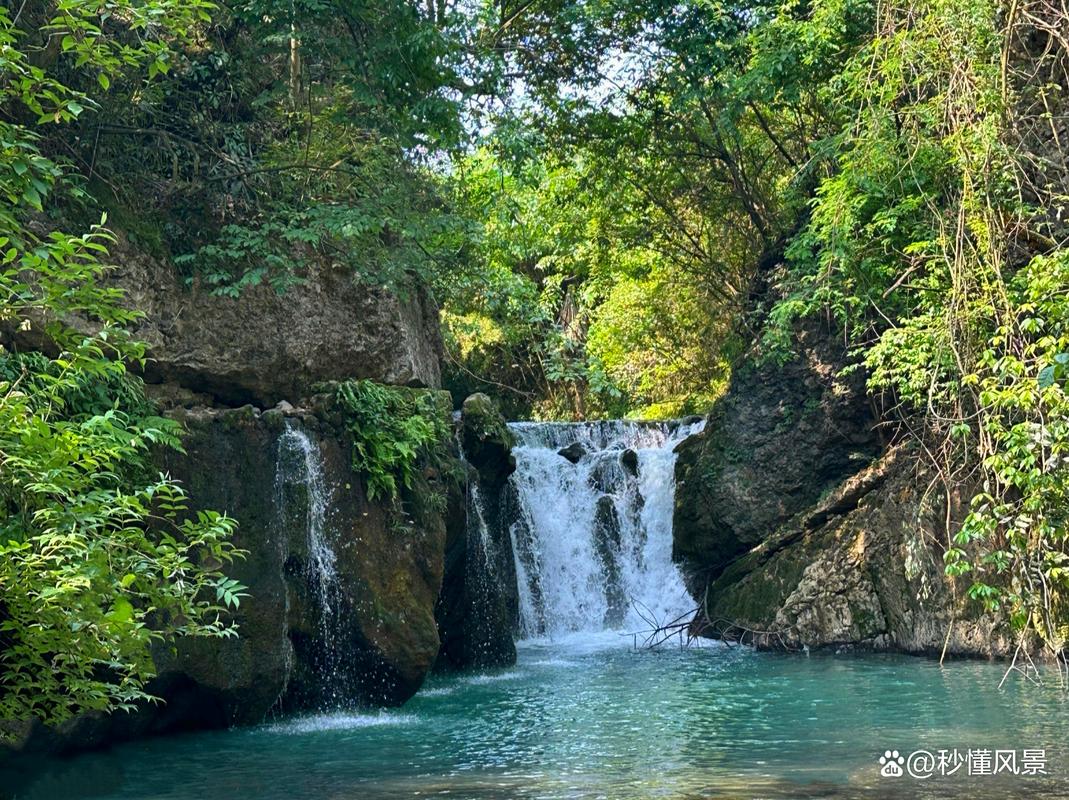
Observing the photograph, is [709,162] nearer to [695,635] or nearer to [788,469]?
[788,469]

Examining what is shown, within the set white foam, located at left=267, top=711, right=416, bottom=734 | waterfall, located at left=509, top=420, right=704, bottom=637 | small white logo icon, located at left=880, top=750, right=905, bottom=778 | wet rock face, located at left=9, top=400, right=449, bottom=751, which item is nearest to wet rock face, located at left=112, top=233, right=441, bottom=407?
wet rock face, located at left=9, top=400, right=449, bottom=751

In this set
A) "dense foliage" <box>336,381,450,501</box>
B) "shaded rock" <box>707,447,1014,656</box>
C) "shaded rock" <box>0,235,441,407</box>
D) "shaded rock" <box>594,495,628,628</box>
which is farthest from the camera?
"shaded rock" <box>594,495,628,628</box>

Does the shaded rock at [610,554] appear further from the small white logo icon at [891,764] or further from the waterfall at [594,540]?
the small white logo icon at [891,764]

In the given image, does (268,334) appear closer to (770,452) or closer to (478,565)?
(478,565)

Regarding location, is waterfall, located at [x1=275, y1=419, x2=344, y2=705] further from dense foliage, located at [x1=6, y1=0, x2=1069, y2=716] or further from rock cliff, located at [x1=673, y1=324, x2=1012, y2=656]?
rock cliff, located at [x1=673, y1=324, x2=1012, y2=656]

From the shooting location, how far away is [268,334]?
12266 mm

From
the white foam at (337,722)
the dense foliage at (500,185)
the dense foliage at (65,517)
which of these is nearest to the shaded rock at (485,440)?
the dense foliage at (500,185)

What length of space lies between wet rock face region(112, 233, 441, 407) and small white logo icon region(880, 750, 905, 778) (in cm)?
691

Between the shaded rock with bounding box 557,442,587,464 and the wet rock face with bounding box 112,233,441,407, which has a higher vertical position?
the wet rock face with bounding box 112,233,441,407

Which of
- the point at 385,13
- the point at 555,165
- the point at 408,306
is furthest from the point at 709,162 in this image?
the point at 385,13

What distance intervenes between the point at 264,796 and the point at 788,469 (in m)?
9.76

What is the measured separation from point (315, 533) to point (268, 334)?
8.32 ft

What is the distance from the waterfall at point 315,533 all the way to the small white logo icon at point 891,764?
5152mm

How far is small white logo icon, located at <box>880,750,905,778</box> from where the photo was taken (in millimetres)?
7727
